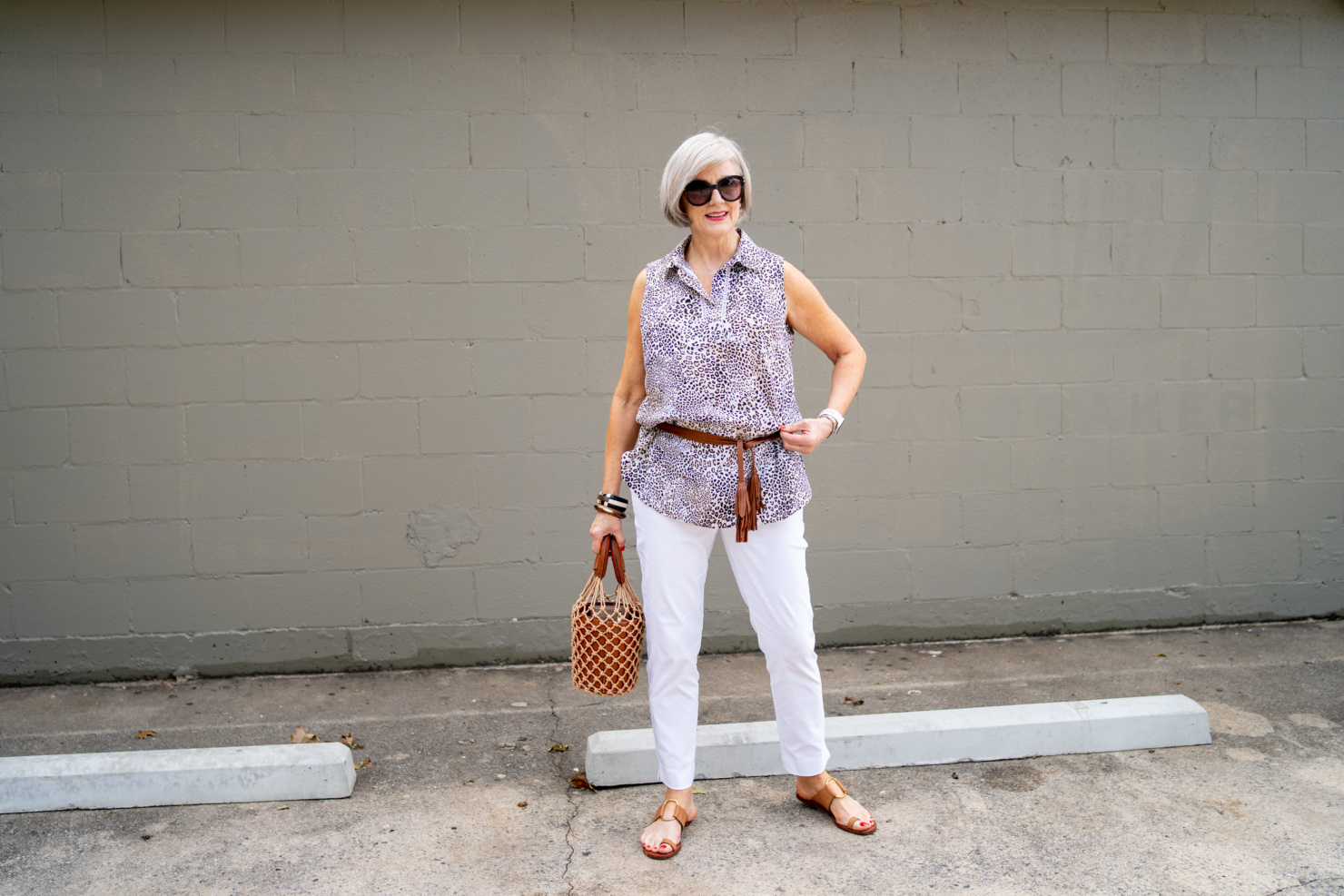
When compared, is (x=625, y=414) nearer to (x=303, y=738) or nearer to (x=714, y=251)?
(x=714, y=251)

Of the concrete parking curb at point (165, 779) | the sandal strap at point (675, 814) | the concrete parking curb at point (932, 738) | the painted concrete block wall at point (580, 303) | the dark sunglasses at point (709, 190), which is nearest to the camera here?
the dark sunglasses at point (709, 190)

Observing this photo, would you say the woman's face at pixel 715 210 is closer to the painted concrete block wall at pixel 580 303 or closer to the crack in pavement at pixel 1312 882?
the painted concrete block wall at pixel 580 303

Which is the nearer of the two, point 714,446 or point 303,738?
point 714,446

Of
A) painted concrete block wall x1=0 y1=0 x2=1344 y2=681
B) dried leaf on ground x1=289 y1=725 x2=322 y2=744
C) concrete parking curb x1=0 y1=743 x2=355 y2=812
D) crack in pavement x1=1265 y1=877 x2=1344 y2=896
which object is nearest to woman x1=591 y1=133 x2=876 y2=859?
crack in pavement x1=1265 y1=877 x2=1344 y2=896

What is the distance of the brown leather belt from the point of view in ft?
8.84

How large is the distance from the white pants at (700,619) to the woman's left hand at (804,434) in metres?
0.22

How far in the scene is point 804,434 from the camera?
8.79 ft

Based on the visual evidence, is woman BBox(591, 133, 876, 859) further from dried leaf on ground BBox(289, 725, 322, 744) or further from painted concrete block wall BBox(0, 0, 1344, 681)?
painted concrete block wall BBox(0, 0, 1344, 681)

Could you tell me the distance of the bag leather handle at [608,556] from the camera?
9.31 feet

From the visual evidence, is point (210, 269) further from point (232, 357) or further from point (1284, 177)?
point (1284, 177)

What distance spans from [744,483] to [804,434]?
199mm

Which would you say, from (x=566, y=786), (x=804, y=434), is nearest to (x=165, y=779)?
(x=566, y=786)

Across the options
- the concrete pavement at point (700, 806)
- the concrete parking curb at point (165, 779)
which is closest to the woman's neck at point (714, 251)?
the concrete pavement at point (700, 806)

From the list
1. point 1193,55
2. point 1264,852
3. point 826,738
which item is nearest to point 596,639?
point 826,738
